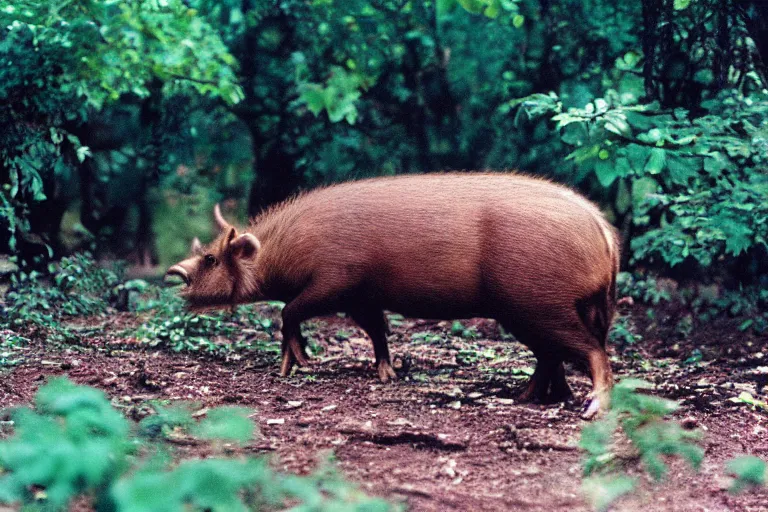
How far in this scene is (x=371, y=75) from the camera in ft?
28.8

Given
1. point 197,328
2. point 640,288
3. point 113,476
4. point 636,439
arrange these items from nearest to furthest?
point 113,476, point 636,439, point 197,328, point 640,288

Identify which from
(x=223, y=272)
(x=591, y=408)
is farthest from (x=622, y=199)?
(x=223, y=272)

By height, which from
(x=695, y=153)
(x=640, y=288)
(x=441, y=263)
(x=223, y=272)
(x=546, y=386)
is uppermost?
(x=695, y=153)

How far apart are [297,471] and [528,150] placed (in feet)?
19.5

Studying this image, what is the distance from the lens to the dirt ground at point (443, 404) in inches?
128

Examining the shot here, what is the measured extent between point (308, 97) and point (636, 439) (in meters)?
6.04

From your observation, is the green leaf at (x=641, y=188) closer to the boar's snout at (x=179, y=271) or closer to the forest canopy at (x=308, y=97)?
the forest canopy at (x=308, y=97)

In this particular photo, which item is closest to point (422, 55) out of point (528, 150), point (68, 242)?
point (528, 150)

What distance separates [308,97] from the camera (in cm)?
847

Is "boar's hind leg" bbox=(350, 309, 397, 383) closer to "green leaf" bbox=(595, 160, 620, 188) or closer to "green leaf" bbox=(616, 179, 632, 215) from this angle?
"green leaf" bbox=(595, 160, 620, 188)

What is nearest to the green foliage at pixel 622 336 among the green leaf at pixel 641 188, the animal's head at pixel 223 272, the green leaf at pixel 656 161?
the green leaf at pixel 641 188

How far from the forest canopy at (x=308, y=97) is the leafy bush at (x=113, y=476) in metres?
4.20

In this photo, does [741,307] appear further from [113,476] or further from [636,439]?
[113,476]

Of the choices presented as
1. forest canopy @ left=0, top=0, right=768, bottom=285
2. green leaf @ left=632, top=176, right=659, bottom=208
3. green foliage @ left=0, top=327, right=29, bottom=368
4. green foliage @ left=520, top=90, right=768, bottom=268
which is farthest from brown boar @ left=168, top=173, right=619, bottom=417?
green leaf @ left=632, top=176, right=659, bottom=208
